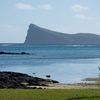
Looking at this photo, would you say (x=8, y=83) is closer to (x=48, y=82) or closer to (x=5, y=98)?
(x=48, y=82)

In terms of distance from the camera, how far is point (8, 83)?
1730 inches

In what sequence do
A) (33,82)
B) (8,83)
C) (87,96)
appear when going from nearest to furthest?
1. (87,96)
2. (8,83)
3. (33,82)

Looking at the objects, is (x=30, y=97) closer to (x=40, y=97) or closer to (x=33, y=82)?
(x=40, y=97)

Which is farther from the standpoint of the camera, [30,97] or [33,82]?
[33,82]

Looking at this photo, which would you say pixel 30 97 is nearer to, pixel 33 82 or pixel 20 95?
pixel 20 95

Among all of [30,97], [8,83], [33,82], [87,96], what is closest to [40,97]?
[30,97]

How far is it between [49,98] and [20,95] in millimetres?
2264

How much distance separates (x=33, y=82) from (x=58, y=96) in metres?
24.0

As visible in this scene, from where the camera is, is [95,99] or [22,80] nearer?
[95,99]

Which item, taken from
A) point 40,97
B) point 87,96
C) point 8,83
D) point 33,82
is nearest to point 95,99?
point 87,96

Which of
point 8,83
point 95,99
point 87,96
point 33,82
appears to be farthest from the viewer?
point 33,82

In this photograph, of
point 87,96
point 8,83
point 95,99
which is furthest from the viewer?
point 8,83

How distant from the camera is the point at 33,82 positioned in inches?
1914

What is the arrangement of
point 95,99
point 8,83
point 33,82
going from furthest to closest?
point 33,82, point 8,83, point 95,99
